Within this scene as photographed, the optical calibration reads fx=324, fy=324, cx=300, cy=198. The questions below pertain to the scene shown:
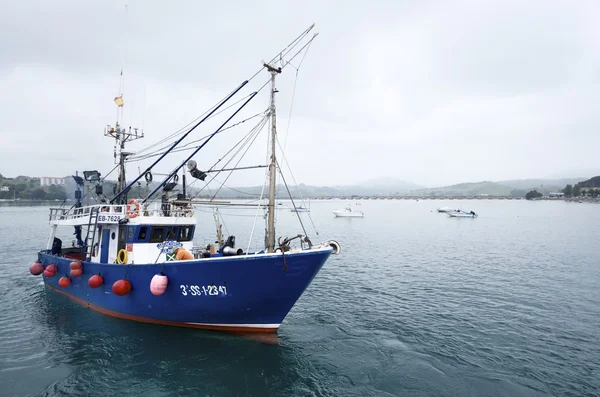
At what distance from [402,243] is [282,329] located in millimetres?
30478

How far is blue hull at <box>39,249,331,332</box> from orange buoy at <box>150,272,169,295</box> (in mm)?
279

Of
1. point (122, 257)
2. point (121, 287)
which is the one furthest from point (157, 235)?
point (121, 287)

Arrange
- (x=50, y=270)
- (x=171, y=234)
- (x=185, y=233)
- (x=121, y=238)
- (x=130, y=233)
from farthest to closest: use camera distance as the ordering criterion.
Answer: (x=50, y=270)
(x=185, y=233)
(x=171, y=234)
(x=121, y=238)
(x=130, y=233)

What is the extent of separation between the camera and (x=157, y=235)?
14.7 metres

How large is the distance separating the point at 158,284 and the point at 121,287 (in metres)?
2.19

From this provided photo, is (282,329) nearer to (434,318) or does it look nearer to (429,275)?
(434,318)

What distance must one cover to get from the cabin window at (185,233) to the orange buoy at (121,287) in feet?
9.92

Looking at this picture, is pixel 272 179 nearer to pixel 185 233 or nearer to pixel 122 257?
pixel 185 233

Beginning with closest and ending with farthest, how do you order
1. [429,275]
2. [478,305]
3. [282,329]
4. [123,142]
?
[282,329] < [478,305] < [123,142] < [429,275]

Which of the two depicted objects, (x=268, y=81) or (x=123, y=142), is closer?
(x=268, y=81)

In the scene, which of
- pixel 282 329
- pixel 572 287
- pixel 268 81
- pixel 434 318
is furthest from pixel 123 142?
pixel 572 287

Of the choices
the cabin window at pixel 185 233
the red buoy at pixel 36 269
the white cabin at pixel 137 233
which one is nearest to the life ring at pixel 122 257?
the white cabin at pixel 137 233

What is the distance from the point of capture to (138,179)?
15.7 m

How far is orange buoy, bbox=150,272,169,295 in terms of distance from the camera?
1200 centimetres
